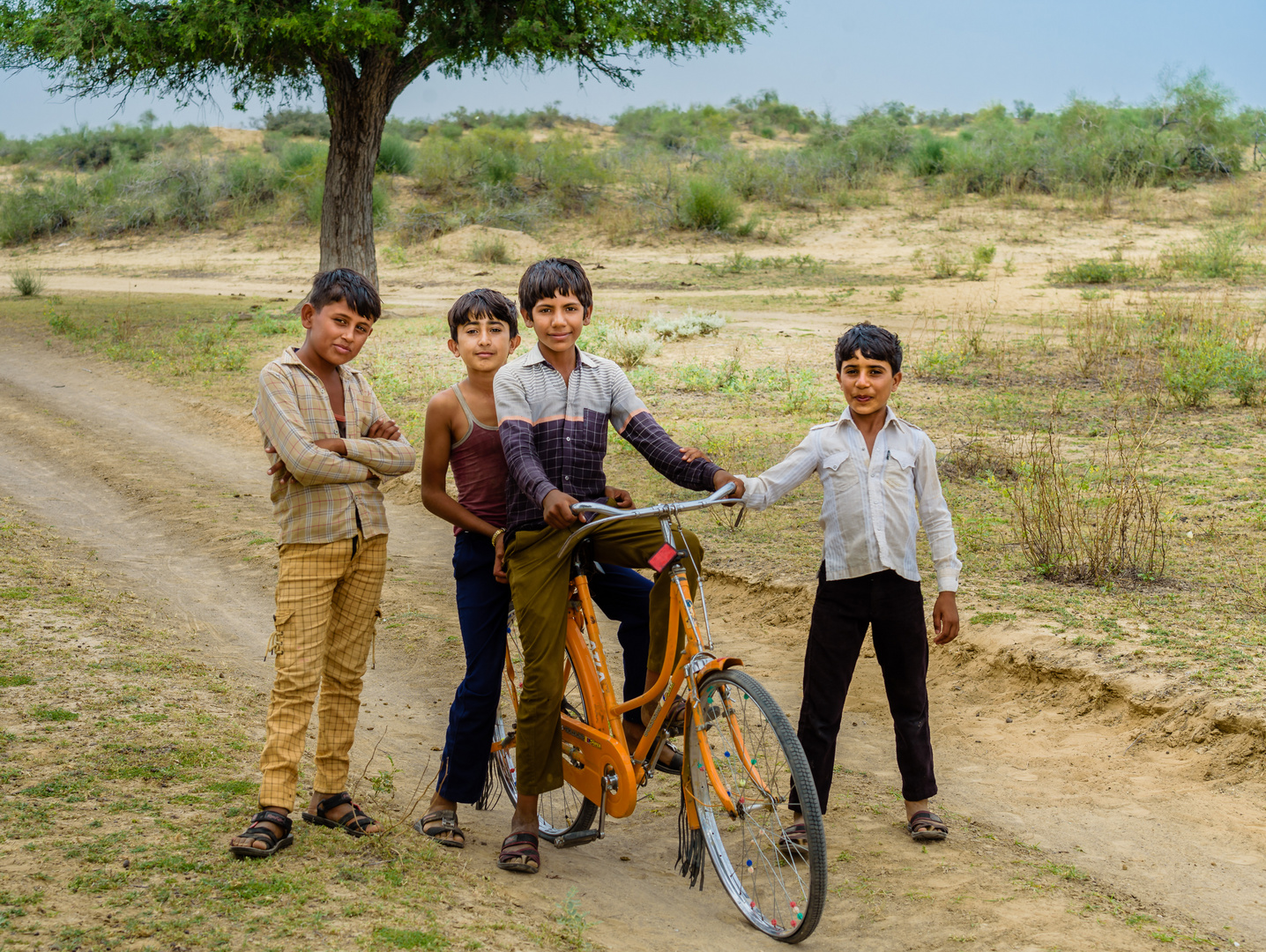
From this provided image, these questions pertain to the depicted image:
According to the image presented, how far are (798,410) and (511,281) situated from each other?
1108cm

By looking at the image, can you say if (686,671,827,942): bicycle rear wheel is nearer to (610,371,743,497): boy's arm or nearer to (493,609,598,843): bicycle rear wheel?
(493,609,598,843): bicycle rear wheel

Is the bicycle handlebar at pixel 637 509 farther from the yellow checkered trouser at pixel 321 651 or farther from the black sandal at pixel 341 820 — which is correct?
the black sandal at pixel 341 820

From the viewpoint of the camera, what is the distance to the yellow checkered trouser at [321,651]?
3252mm

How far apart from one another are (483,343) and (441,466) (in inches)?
16.5

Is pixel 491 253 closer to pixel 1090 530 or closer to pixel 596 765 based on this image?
pixel 1090 530

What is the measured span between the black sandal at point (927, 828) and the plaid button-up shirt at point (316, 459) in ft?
6.66

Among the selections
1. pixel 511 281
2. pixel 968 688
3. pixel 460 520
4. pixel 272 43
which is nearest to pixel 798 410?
pixel 968 688

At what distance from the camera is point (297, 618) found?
331 centimetres

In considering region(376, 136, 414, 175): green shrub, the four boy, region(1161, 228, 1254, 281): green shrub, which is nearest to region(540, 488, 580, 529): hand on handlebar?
the four boy

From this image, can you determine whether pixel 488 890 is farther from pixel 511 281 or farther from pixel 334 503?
pixel 511 281

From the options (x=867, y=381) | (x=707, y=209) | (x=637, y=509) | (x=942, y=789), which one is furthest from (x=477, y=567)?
(x=707, y=209)

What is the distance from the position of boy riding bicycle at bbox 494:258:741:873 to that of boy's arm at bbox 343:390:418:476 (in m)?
0.35

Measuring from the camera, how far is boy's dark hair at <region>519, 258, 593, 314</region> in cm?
331

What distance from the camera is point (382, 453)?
11.1 ft
